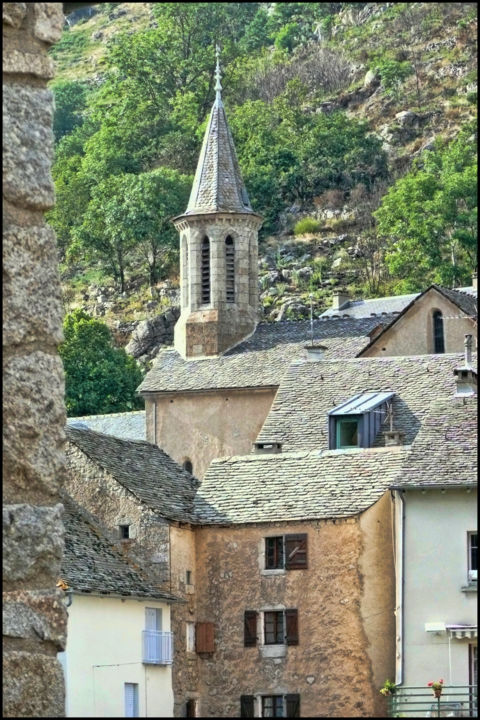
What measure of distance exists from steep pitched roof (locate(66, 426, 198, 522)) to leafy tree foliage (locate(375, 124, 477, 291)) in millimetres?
43989

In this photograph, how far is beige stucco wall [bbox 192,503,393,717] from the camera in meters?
41.9

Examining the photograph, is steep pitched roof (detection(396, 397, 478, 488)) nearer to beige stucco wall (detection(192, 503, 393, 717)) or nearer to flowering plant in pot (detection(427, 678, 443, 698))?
beige stucco wall (detection(192, 503, 393, 717))

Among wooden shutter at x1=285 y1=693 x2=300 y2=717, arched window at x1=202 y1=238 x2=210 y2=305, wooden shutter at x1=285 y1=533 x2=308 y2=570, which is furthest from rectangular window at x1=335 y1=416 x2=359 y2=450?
arched window at x1=202 y1=238 x2=210 y2=305

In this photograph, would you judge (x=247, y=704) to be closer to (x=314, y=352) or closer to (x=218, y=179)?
(x=314, y=352)

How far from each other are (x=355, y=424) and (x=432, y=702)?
1502 centimetres

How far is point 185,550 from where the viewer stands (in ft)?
147

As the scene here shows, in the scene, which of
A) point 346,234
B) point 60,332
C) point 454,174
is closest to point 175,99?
point 346,234

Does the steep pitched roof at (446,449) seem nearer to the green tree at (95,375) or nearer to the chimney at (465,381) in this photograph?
the chimney at (465,381)

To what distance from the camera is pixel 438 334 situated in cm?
6184

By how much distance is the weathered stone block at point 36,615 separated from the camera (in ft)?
19.6

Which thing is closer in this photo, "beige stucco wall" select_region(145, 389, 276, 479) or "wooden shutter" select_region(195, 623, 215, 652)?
"wooden shutter" select_region(195, 623, 215, 652)

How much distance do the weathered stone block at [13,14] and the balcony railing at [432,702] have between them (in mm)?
27946

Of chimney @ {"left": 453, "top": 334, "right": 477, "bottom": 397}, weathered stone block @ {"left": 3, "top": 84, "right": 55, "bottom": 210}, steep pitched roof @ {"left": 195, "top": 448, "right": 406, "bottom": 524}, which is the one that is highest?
Answer: chimney @ {"left": 453, "top": 334, "right": 477, "bottom": 397}

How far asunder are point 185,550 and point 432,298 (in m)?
19.4
